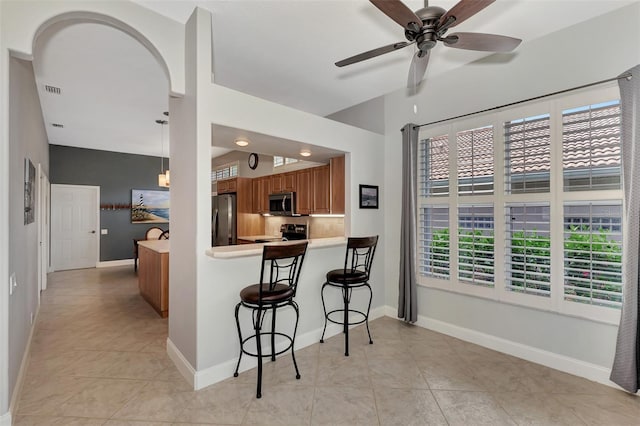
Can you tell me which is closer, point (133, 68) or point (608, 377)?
point (608, 377)

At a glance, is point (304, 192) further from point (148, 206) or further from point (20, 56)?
point (148, 206)

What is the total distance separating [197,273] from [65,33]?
2529 mm

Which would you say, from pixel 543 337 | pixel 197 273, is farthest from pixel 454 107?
pixel 197 273

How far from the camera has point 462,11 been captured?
66.8 inches

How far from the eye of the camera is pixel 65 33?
2.68 m

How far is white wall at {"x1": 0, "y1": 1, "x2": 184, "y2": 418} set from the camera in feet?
6.04

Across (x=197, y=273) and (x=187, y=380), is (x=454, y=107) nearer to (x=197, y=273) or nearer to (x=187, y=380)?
(x=197, y=273)

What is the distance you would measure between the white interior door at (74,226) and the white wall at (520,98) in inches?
293

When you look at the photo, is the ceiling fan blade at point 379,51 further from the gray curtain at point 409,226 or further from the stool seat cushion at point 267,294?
the stool seat cushion at point 267,294

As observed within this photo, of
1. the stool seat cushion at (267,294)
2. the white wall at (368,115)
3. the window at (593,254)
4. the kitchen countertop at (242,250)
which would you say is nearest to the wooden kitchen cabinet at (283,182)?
the white wall at (368,115)

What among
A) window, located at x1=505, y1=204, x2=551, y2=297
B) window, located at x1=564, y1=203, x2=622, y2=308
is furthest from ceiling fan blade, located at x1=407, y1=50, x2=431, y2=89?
window, located at x1=564, y1=203, x2=622, y2=308

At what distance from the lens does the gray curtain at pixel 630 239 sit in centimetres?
224

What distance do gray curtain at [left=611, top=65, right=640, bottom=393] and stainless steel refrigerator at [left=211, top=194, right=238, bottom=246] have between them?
18.9ft

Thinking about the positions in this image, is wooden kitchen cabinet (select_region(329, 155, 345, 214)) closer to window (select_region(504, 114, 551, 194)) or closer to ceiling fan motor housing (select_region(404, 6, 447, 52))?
window (select_region(504, 114, 551, 194))
